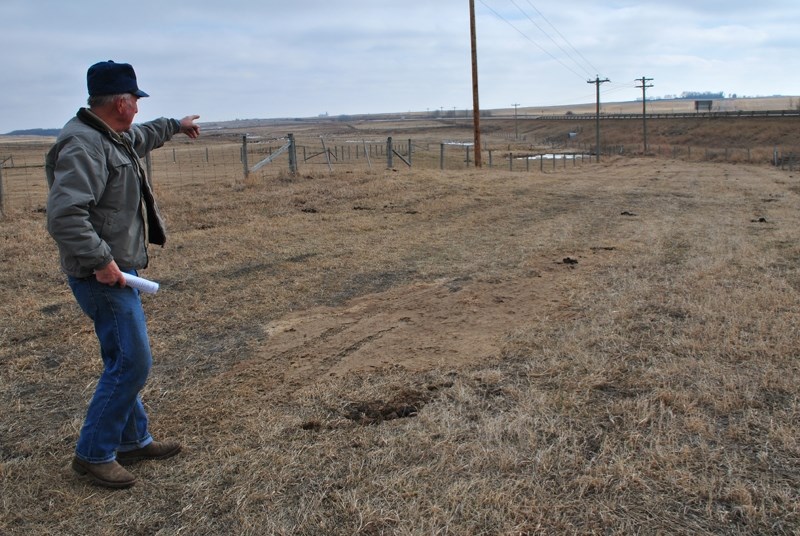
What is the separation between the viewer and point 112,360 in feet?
9.51

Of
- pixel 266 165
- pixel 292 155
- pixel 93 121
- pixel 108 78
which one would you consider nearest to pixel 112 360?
pixel 93 121

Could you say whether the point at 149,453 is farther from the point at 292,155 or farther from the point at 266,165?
the point at 266,165

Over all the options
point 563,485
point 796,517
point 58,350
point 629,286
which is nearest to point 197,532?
point 563,485

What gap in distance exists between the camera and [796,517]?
101 inches

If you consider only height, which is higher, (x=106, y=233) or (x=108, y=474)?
(x=106, y=233)

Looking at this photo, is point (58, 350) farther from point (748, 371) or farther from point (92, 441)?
point (748, 371)

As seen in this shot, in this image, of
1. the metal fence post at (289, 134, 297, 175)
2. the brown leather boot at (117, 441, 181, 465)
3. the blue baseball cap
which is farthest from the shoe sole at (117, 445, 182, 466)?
the metal fence post at (289, 134, 297, 175)

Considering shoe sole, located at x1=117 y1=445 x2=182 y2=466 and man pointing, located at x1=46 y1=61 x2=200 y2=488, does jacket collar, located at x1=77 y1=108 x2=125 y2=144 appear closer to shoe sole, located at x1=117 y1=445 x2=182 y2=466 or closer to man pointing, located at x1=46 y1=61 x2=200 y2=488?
man pointing, located at x1=46 y1=61 x2=200 y2=488

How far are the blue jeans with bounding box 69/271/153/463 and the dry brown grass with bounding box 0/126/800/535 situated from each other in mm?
233

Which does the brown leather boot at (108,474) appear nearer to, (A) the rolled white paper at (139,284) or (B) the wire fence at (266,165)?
(A) the rolled white paper at (139,284)

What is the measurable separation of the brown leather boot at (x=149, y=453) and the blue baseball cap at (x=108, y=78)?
1667 mm

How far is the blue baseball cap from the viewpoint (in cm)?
271

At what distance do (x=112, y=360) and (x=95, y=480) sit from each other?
0.55 meters

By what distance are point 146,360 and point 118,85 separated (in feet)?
3.97
